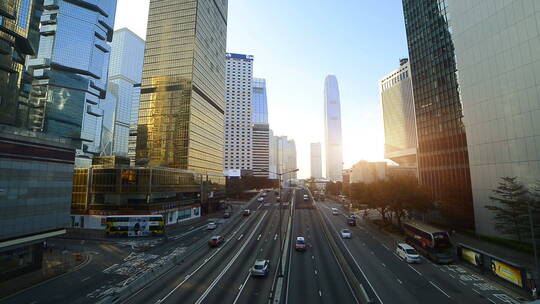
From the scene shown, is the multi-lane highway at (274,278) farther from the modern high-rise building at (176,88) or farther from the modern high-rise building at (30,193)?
the modern high-rise building at (176,88)

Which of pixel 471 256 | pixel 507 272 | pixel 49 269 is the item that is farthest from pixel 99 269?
pixel 471 256

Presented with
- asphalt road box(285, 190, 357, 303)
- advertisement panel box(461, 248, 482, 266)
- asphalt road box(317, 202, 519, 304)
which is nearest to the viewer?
asphalt road box(317, 202, 519, 304)

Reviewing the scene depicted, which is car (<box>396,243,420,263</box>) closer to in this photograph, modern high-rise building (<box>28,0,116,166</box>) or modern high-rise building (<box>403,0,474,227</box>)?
modern high-rise building (<box>403,0,474,227</box>)

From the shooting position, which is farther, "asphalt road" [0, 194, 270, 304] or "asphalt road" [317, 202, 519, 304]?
"asphalt road" [0, 194, 270, 304]

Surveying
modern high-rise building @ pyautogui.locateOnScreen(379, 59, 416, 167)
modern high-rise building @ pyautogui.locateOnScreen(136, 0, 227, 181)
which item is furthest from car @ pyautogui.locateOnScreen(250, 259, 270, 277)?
modern high-rise building @ pyautogui.locateOnScreen(379, 59, 416, 167)

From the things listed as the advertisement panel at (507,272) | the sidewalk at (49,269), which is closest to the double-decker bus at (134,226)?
the sidewalk at (49,269)

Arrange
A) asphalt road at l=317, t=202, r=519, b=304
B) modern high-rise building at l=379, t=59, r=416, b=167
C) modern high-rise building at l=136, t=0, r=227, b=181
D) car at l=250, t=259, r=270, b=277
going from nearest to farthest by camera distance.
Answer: asphalt road at l=317, t=202, r=519, b=304 < car at l=250, t=259, r=270, b=277 < modern high-rise building at l=136, t=0, r=227, b=181 < modern high-rise building at l=379, t=59, r=416, b=167

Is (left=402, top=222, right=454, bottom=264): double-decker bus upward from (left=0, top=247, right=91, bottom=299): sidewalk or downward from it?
upward
